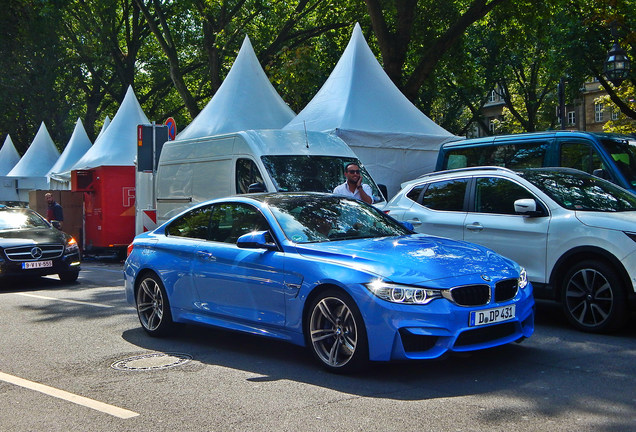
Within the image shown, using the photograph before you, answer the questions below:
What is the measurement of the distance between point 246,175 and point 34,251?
4.14 metres

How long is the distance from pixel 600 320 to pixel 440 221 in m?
2.38

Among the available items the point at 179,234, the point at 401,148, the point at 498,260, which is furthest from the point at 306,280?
the point at 401,148

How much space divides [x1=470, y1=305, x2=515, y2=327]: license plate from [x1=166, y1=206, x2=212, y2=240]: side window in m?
2.92

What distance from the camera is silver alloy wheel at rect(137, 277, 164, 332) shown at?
791cm

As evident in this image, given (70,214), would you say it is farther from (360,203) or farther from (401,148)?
(360,203)

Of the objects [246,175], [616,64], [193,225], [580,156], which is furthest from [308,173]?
[616,64]

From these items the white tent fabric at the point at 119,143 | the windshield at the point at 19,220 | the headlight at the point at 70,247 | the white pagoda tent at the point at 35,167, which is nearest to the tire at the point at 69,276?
the headlight at the point at 70,247

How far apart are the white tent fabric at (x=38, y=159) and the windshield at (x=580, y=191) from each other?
3198 centimetres

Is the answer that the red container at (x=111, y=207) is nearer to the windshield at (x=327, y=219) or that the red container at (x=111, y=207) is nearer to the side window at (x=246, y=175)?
the side window at (x=246, y=175)

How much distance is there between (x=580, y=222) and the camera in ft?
25.3

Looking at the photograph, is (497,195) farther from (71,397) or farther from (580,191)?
(71,397)

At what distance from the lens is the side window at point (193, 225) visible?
7.64 m

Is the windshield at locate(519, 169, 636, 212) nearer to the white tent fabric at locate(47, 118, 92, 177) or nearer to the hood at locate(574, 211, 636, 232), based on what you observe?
the hood at locate(574, 211, 636, 232)

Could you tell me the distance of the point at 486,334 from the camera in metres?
5.90
